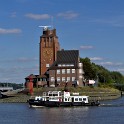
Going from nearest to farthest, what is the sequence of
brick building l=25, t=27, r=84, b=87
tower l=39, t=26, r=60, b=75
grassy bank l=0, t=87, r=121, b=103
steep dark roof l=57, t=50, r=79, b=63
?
grassy bank l=0, t=87, r=121, b=103 → brick building l=25, t=27, r=84, b=87 → steep dark roof l=57, t=50, r=79, b=63 → tower l=39, t=26, r=60, b=75

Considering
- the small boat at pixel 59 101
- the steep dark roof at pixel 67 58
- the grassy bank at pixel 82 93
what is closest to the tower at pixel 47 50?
the steep dark roof at pixel 67 58

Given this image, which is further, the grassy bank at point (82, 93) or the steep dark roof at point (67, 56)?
the steep dark roof at point (67, 56)

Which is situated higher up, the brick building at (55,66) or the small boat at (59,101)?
the brick building at (55,66)

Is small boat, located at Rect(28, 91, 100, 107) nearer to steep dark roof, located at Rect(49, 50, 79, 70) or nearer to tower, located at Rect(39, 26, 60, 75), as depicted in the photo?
steep dark roof, located at Rect(49, 50, 79, 70)

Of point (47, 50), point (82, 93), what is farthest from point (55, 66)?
point (82, 93)

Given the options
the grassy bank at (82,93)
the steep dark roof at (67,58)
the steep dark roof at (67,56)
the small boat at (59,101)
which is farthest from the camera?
the steep dark roof at (67,56)

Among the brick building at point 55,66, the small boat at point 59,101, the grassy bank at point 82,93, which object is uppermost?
the brick building at point 55,66

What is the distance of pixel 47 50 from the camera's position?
17662cm

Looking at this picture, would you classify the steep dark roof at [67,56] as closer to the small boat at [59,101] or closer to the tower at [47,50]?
the tower at [47,50]

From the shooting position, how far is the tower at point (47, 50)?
577 ft

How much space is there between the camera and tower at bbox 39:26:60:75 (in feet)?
577

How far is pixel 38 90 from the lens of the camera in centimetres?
15812

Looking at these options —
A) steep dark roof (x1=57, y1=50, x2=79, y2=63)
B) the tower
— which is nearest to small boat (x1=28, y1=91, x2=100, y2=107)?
steep dark roof (x1=57, y1=50, x2=79, y2=63)

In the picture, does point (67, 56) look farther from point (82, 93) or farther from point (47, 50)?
point (82, 93)
